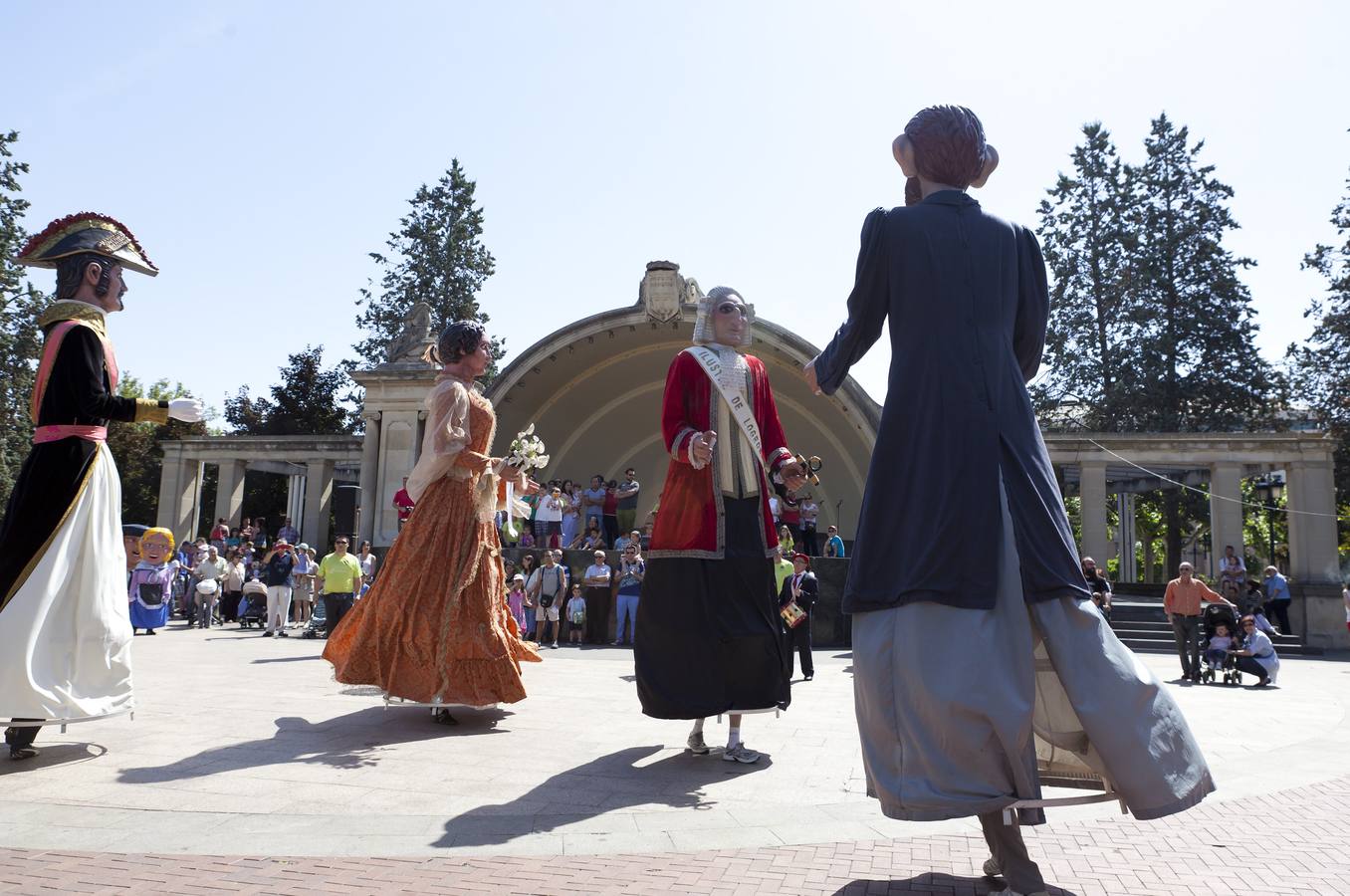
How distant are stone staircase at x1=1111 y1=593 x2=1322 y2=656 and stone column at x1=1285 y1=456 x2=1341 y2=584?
165 centimetres

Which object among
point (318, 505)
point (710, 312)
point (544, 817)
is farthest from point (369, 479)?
point (544, 817)

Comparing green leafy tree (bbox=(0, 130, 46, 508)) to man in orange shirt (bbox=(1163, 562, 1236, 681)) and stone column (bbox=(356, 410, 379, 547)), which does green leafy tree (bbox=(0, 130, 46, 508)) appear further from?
man in orange shirt (bbox=(1163, 562, 1236, 681))

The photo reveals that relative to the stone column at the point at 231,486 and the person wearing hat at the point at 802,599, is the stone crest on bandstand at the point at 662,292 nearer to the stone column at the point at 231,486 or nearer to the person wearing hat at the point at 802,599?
the person wearing hat at the point at 802,599

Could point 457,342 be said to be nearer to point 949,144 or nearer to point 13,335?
point 949,144

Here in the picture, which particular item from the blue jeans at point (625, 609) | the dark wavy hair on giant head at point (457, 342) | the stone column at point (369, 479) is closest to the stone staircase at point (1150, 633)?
the blue jeans at point (625, 609)

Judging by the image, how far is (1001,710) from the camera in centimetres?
251

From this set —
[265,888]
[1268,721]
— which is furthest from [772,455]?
[1268,721]

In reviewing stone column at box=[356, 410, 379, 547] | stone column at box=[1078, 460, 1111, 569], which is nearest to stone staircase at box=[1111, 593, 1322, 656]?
stone column at box=[1078, 460, 1111, 569]

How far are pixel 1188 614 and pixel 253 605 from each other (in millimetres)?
15592

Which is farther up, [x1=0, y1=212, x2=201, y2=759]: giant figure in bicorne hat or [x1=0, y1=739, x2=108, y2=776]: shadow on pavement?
[x1=0, y1=212, x2=201, y2=759]: giant figure in bicorne hat

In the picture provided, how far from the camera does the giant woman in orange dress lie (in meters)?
5.54

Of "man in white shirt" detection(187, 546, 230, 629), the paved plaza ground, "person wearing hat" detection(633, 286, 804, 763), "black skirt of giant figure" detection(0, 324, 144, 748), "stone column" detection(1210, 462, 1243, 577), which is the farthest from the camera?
"stone column" detection(1210, 462, 1243, 577)

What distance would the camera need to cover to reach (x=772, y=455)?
5055 millimetres

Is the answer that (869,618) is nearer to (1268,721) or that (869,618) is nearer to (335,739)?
(335,739)
